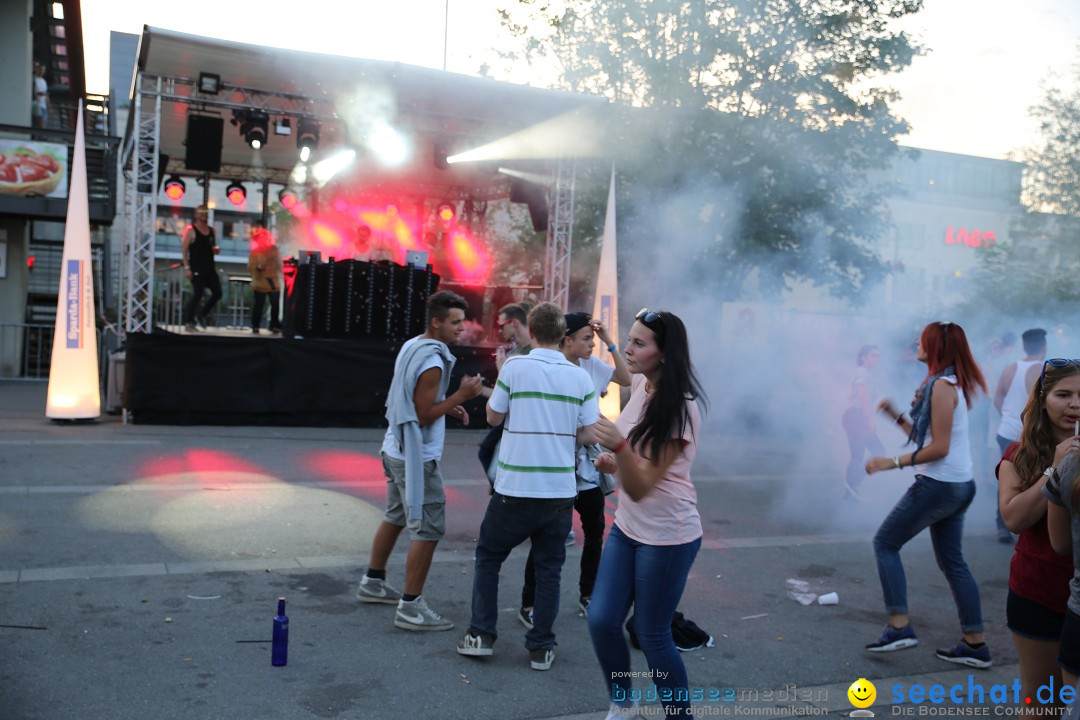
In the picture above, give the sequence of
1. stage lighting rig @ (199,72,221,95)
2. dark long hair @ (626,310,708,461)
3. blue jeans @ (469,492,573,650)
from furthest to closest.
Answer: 1. stage lighting rig @ (199,72,221,95)
2. blue jeans @ (469,492,573,650)
3. dark long hair @ (626,310,708,461)

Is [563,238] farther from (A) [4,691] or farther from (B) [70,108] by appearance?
(B) [70,108]

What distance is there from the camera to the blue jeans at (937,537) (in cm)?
457

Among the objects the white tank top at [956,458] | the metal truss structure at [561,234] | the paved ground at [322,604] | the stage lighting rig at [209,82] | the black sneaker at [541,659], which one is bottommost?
the paved ground at [322,604]

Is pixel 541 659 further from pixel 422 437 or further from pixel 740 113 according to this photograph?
pixel 740 113

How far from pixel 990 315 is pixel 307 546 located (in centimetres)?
1288

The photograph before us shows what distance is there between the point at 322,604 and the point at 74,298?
8.05m

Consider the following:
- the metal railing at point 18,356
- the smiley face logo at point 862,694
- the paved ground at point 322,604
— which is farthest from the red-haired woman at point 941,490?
the metal railing at point 18,356

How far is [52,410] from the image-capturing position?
1075cm

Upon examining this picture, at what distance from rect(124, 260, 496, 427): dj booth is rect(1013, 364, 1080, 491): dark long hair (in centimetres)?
974

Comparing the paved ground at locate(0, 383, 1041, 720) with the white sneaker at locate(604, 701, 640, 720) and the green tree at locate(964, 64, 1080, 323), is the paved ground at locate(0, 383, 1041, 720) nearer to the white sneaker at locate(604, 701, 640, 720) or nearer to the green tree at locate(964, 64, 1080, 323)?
the white sneaker at locate(604, 701, 640, 720)

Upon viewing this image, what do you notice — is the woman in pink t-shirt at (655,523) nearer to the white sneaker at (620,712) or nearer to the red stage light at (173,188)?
the white sneaker at (620,712)

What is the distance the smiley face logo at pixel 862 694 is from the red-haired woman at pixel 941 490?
580 millimetres

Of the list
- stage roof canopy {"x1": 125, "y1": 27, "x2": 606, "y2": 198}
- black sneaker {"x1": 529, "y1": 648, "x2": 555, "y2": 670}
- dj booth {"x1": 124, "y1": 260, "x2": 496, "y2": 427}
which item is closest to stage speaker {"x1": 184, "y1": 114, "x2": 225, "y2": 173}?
stage roof canopy {"x1": 125, "y1": 27, "x2": 606, "y2": 198}

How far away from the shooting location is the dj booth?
11.2 metres
